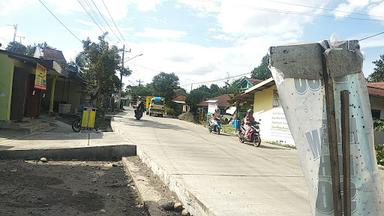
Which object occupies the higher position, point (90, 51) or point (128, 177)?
point (90, 51)

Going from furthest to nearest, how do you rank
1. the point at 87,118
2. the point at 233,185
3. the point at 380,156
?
the point at 87,118, the point at 380,156, the point at 233,185

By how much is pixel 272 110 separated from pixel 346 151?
64.5 ft

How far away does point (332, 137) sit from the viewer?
281cm

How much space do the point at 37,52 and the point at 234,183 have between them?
130 ft

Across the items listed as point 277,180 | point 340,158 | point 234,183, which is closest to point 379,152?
point 277,180

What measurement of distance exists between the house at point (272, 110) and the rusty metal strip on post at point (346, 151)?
16133 mm

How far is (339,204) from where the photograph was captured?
9.12ft

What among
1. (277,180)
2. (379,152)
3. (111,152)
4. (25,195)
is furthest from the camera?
(379,152)

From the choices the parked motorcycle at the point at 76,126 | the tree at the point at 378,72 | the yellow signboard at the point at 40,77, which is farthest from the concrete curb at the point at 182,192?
the tree at the point at 378,72

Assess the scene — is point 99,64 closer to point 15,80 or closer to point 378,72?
point 15,80

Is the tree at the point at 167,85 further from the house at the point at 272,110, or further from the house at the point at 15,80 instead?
the house at the point at 15,80

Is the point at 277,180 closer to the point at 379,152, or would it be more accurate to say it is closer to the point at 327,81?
the point at 327,81

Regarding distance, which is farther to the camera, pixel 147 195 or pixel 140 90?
pixel 140 90

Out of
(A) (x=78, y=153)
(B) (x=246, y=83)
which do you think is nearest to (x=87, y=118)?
(A) (x=78, y=153)
